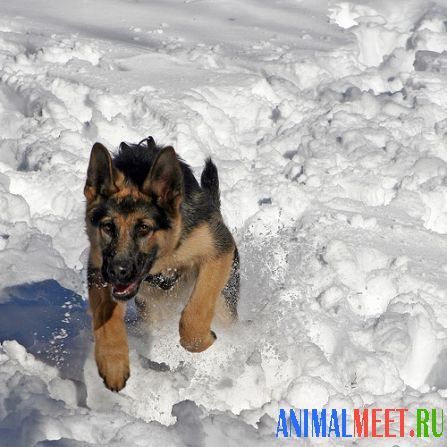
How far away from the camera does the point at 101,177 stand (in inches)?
191

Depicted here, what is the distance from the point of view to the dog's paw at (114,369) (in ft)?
15.3

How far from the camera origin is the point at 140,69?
9398 millimetres

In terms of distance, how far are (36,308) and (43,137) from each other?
2509mm

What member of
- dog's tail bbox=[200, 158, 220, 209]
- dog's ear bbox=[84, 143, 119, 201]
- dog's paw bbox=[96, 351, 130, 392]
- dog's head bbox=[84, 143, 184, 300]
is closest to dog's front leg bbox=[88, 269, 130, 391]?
dog's paw bbox=[96, 351, 130, 392]

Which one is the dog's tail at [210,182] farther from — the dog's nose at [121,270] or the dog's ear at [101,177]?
the dog's nose at [121,270]

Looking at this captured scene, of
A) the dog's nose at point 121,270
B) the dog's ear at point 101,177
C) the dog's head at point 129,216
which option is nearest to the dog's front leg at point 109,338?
the dog's head at point 129,216

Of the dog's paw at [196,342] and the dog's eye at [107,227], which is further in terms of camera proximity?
the dog's paw at [196,342]

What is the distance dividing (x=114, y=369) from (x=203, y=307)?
70 cm

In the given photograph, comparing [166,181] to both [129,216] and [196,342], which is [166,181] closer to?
[129,216]

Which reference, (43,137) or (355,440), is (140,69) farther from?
(355,440)

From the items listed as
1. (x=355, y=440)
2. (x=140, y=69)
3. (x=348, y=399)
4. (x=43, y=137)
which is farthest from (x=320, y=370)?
(x=140, y=69)

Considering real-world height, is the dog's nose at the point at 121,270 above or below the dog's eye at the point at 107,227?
below

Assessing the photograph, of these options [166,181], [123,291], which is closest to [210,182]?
[166,181]

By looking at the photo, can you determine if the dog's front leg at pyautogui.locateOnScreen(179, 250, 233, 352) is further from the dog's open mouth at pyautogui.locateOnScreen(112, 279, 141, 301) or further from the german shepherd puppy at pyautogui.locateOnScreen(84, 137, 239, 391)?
the dog's open mouth at pyautogui.locateOnScreen(112, 279, 141, 301)
